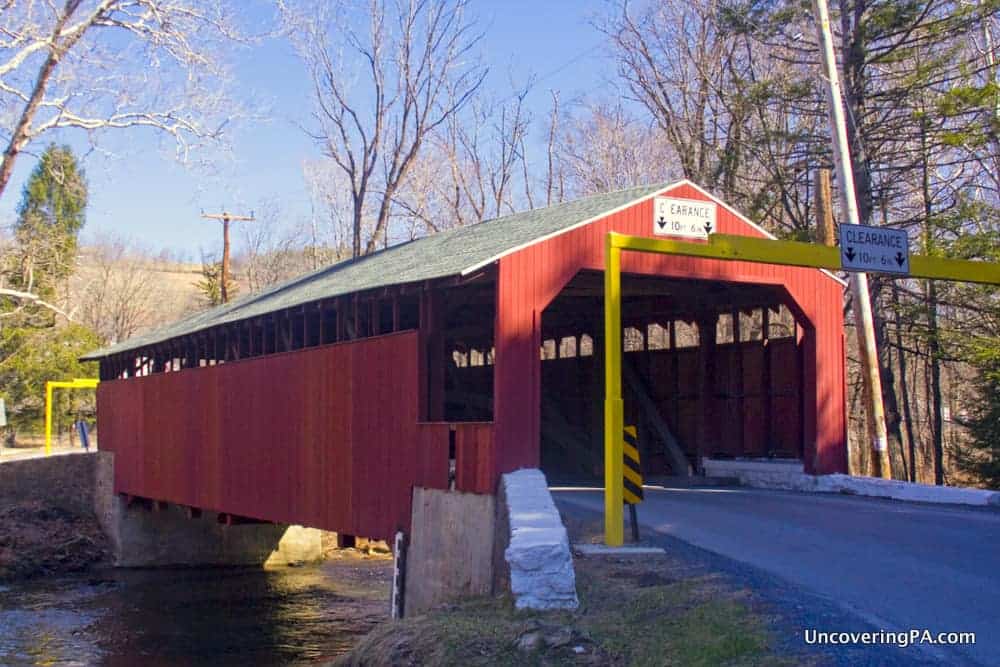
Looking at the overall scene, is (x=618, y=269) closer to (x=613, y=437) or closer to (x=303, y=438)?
(x=613, y=437)

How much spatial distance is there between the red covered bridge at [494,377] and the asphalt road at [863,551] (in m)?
1.82

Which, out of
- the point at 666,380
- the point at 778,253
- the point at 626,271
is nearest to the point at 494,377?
the point at 626,271

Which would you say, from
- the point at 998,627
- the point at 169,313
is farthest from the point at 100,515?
the point at 169,313

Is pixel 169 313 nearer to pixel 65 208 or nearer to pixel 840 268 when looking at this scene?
pixel 65 208

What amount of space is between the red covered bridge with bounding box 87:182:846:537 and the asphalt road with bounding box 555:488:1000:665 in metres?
1.82

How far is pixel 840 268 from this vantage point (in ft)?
37.2

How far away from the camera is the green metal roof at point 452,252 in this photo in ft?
44.8

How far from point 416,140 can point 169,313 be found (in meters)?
35.9

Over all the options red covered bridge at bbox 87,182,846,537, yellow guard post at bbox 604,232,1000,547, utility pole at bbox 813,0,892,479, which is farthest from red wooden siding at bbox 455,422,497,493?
utility pole at bbox 813,0,892,479

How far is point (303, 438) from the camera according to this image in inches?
669

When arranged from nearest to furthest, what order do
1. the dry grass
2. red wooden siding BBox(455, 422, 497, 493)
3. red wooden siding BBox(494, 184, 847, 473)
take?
the dry grass < red wooden siding BBox(455, 422, 497, 493) < red wooden siding BBox(494, 184, 847, 473)

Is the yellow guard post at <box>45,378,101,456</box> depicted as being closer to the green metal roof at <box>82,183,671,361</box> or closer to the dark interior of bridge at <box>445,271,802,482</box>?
the green metal roof at <box>82,183,671,361</box>

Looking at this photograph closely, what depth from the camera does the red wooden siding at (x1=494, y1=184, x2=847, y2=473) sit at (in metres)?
13.1

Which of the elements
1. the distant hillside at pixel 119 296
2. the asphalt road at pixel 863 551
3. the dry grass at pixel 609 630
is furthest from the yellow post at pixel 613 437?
the distant hillside at pixel 119 296
